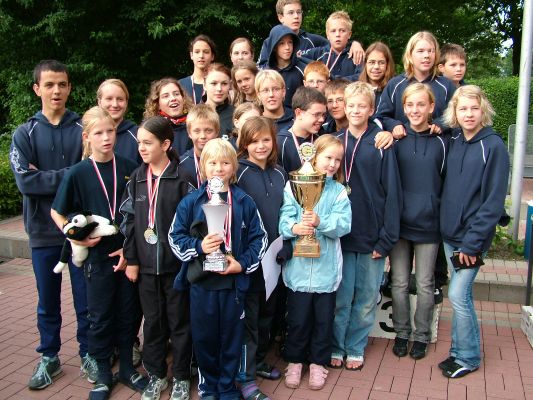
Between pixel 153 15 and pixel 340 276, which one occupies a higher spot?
pixel 153 15

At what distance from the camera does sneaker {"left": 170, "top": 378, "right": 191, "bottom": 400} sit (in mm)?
3705

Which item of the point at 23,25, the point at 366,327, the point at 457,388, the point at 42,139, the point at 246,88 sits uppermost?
the point at 23,25

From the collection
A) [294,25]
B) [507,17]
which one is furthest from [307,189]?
[507,17]

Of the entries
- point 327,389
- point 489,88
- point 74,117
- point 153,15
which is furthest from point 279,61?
point 489,88

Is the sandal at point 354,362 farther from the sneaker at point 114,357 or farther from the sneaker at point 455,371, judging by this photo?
the sneaker at point 114,357

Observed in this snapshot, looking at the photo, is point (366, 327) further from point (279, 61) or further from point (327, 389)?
point (279, 61)

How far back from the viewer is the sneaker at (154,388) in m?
3.71

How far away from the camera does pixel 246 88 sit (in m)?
4.95

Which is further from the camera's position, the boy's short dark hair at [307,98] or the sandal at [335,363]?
the sandal at [335,363]

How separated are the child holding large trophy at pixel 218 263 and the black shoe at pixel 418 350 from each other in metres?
1.53

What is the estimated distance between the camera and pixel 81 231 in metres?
3.52

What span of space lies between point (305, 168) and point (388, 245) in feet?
3.05

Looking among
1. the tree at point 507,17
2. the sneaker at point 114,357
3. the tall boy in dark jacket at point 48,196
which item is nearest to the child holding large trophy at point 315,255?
the sneaker at point 114,357

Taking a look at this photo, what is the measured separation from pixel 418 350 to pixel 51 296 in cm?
290
